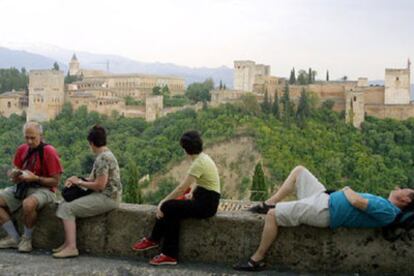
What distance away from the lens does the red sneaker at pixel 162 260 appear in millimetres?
4969

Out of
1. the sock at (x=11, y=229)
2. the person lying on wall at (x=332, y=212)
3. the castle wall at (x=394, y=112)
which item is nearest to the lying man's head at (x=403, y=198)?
the person lying on wall at (x=332, y=212)

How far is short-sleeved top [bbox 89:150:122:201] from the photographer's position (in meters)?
5.26

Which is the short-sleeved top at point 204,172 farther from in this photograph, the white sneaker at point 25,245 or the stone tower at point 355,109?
the stone tower at point 355,109

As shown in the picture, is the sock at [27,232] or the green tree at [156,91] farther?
the green tree at [156,91]

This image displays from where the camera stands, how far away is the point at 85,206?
5.26 meters

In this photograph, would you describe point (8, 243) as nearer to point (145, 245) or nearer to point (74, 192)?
point (74, 192)

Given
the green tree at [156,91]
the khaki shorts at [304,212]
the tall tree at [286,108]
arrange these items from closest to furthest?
the khaki shorts at [304,212] < the tall tree at [286,108] < the green tree at [156,91]

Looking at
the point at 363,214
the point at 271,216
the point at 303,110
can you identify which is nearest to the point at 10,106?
the point at 303,110

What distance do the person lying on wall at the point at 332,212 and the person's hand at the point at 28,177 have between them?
2.00 metres

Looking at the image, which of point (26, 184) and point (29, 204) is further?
point (26, 184)

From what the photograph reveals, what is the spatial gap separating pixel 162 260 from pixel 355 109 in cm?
4850

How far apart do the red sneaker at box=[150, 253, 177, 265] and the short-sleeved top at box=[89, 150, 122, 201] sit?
0.71 metres

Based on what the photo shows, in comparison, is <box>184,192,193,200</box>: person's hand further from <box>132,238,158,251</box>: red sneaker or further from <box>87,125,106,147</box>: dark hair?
<box>87,125,106,147</box>: dark hair

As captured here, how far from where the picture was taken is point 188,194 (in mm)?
5242
